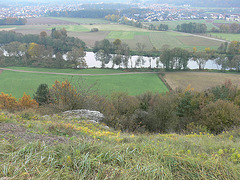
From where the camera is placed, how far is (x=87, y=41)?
82.9 m

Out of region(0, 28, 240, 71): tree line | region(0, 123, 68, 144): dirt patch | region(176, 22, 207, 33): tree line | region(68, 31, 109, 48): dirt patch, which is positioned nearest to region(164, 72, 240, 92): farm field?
region(0, 28, 240, 71): tree line

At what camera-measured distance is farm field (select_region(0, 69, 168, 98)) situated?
40781mm

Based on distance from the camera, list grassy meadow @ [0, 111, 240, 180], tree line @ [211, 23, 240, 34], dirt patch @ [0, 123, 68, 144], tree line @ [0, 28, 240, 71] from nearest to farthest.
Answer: grassy meadow @ [0, 111, 240, 180], dirt patch @ [0, 123, 68, 144], tree line @ [0, 28, 240, 71], tree line @ [211, 23, 240, 34]

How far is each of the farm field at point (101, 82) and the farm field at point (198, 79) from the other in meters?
3.49

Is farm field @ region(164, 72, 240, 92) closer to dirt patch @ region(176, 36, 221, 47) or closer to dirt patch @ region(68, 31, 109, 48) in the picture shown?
dirt patch @ region(176, 36, 221, 47)

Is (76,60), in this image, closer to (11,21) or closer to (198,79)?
(198,79)

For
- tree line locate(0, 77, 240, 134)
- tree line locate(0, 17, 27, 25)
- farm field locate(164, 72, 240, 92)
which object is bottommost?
farm field locate(164, 72, 240, 92)

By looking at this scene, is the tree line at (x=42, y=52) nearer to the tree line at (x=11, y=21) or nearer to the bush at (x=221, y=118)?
the bush at (x=221, y=118)

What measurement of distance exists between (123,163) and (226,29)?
11138 cm

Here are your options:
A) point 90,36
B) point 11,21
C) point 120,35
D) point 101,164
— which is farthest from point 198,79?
point 11,21

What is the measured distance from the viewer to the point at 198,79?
46969mm

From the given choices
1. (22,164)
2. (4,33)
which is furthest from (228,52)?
(4,33)

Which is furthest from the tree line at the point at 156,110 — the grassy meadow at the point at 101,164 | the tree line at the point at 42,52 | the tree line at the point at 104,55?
the tree line at the point at 42,52

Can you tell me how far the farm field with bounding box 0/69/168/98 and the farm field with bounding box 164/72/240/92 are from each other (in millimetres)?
3490
